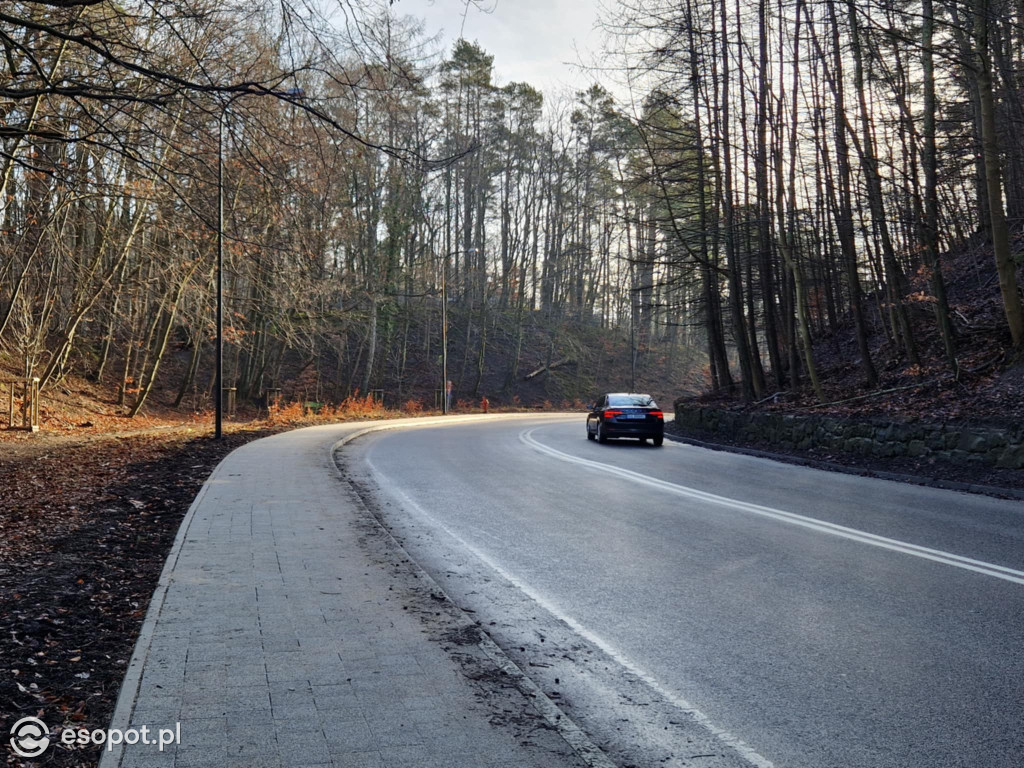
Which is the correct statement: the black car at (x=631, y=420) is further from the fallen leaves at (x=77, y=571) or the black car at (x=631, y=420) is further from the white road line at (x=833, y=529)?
the fallen leaves at (x=77, y=571)

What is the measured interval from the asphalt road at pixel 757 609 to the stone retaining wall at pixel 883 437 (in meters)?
1.76

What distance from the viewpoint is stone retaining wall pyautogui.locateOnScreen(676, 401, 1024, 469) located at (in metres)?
12.8

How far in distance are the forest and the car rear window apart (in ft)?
11.3

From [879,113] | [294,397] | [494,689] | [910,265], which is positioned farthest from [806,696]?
[294,397]

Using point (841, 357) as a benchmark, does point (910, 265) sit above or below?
above

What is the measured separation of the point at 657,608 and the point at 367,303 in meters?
35.1

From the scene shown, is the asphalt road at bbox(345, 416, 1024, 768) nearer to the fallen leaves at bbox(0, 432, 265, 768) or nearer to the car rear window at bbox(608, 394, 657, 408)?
the fallen leaves at bbox(0, 432, 265, 768)

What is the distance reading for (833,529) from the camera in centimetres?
881

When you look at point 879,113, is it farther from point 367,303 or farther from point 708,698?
point 367,303

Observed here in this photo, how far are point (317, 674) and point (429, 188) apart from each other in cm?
4128

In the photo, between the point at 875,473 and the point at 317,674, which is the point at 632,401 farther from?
the point at 317,674

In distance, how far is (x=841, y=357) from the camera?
26234 mm

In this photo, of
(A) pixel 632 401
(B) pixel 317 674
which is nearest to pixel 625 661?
(B) pixel 317 674

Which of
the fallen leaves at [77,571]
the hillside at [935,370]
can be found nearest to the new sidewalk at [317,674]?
the fallen leaves at [77,571]
